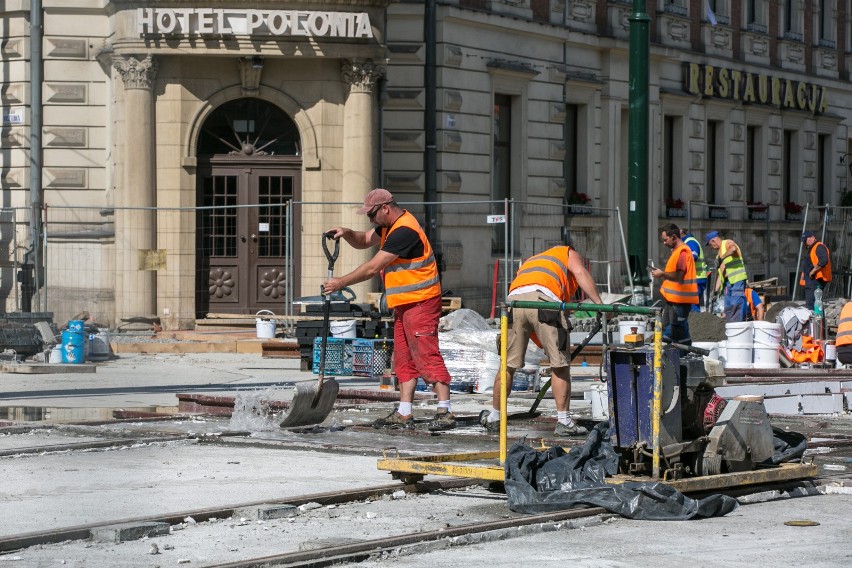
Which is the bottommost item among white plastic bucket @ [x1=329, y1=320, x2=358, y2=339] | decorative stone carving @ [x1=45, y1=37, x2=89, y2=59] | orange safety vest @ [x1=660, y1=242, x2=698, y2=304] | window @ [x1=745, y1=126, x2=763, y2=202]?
white plastic bucket @ [x1=329, y1=320, x2=358, y2=339]

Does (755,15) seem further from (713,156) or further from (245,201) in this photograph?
(245,201)

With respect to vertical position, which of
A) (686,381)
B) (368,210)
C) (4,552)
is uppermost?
(368,210)

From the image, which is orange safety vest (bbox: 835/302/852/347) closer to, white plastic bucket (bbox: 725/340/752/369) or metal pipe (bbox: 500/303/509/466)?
white plastic bucket (bbox: 725/340/752/369)

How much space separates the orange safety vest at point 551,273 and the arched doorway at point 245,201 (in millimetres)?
13450

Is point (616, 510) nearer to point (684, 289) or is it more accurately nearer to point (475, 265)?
point (684, 289)

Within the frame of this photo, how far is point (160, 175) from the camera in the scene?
82.6 ft

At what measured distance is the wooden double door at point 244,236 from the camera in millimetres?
25609

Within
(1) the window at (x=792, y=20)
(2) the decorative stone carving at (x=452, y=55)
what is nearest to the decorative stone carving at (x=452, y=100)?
(2) the decorative stone carving at (x=452, y=55)

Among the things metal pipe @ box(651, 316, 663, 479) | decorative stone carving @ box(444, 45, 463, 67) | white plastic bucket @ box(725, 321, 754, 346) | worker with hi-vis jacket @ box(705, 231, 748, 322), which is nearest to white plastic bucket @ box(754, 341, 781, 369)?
white plastic bucket @ box(725, 321, 754, 346)

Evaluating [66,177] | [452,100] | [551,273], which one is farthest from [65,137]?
[551,273]

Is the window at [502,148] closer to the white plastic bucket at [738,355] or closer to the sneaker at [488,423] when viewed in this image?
the white plastic bucket at [738,355]

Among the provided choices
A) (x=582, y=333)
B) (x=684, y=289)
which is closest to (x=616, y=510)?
(x=684, y=289)

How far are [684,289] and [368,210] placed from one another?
6.46 m

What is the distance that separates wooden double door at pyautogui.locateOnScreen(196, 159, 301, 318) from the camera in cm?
2561
